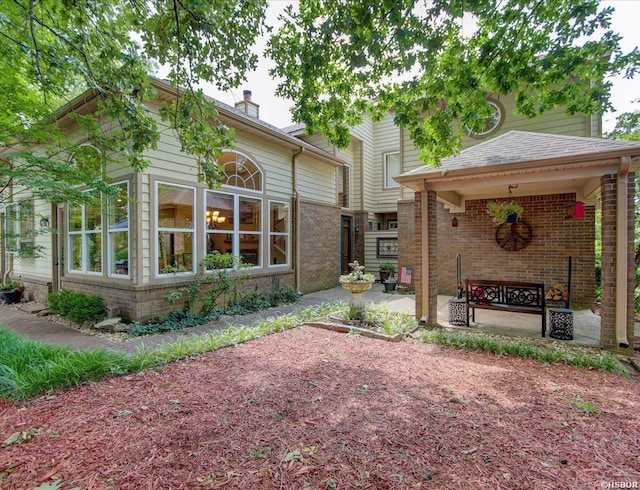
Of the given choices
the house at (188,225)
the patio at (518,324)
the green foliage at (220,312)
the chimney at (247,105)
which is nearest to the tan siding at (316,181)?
the house at (188,225)

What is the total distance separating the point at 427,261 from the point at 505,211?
10.2 feet

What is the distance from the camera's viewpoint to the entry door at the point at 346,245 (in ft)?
43.5

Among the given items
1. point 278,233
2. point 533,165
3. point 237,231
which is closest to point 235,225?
point 237,231

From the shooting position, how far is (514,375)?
3.87 meters

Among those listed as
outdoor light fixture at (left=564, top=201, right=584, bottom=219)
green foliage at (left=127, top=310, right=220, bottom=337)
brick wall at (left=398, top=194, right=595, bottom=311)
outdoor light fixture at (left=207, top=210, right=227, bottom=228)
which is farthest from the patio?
outdoor light fixture at (left=207, top=210, right=227, bottom=228)

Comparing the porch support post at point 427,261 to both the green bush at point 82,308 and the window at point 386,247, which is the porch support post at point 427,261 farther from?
the green bush at point 82,308

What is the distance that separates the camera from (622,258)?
15.0 feet

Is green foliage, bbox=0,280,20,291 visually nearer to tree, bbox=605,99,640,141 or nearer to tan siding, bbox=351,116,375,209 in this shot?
tan siding, bbox=351,116,375,209

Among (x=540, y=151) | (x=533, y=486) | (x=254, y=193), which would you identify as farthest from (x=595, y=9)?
(x=254, y=193)

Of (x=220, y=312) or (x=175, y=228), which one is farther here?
(x=220, y=312)

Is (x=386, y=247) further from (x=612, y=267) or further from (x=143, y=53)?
(x=143, y=53)

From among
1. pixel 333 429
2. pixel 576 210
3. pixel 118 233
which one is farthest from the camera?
pixel 118 233

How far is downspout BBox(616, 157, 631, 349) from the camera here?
14.9 feet

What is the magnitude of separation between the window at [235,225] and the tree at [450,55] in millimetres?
3573
